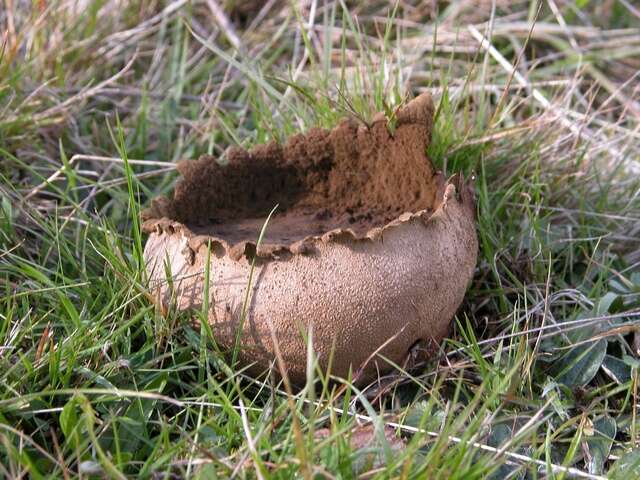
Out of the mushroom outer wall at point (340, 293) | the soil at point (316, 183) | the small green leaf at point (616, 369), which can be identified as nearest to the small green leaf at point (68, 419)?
the mushroom outer wall at point (340, 293)

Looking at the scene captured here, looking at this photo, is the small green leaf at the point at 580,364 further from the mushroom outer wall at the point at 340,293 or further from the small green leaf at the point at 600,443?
the mushroom outer wall at the point at 340,293

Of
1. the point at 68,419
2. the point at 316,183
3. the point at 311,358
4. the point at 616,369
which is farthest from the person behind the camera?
the point at 316,183

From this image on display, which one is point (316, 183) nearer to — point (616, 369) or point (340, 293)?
point (340, 293)

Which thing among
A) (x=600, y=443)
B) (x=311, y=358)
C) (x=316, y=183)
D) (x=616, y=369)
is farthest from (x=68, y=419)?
(x=616, y=369)

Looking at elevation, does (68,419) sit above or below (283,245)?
below

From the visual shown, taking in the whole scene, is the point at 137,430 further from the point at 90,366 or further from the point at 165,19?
the point at 165,19
